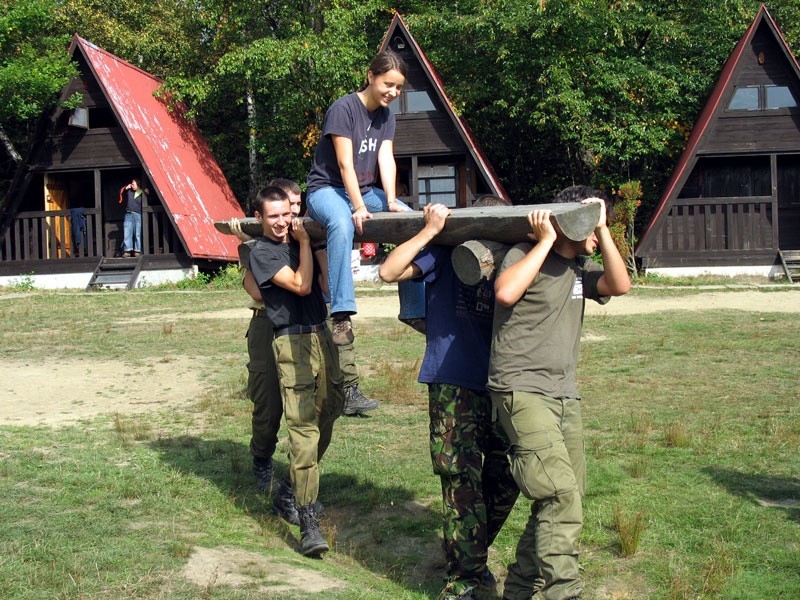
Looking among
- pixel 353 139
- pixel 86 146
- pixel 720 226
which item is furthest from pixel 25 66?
pixel 353 139

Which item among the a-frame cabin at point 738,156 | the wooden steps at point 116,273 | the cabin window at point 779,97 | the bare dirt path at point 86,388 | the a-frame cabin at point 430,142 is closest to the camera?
the bare dirt path at point 86,388

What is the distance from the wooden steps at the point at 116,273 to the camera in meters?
24.2

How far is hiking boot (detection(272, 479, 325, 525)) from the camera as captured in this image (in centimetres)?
Answer: 611

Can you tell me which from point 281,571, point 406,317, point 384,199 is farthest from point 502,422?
point 384,199

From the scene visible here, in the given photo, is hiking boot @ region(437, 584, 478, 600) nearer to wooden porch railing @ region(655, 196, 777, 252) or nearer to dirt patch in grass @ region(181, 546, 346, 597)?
dirt patch in grass @ region(181, 546, 346, 597)

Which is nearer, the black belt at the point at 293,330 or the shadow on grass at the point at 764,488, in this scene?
the black belt at the point at 293,330

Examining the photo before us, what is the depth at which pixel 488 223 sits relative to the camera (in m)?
4.66

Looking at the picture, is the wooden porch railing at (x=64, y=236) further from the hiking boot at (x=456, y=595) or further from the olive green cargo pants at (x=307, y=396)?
the hiking boot at (x=456, y=595)

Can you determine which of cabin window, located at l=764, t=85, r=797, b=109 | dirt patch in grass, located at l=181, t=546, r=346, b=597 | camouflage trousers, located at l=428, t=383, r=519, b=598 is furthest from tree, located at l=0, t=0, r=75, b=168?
camouflage trousers, located at l=428, t=383, r=519, b=598

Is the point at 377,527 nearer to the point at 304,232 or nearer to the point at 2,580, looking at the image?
the point at 304,232

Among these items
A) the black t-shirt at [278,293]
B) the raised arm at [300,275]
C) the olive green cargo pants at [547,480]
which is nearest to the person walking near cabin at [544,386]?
the olive green cargo pants at [547,480]

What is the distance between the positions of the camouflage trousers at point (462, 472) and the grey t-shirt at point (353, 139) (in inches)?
74.2

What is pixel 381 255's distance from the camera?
25.5m

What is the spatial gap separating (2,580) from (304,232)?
2.47 metres
